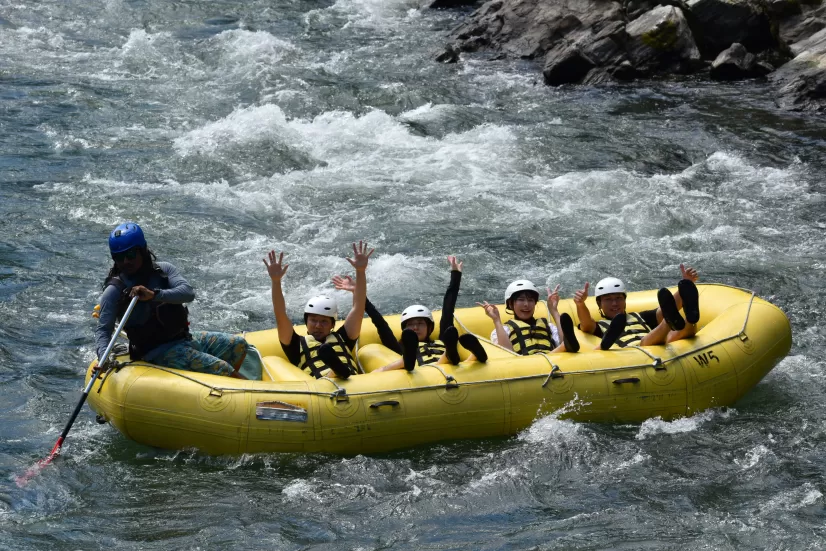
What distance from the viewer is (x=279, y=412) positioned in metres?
7.13

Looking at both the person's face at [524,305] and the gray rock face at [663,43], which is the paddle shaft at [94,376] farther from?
the gray rock face at [663,43]

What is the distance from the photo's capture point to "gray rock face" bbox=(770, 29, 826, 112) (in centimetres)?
1530

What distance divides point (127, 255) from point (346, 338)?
6.29 ft

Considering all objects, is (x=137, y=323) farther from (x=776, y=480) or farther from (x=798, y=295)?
(x=798, y=295)

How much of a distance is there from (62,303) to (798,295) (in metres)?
7.26

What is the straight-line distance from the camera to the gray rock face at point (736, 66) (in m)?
16.6

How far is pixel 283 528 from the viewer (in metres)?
6.63

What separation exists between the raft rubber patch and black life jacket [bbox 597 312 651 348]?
266cm

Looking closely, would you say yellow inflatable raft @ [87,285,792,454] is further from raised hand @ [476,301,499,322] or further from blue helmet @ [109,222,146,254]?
blue helmet @ [109,222,146,254]

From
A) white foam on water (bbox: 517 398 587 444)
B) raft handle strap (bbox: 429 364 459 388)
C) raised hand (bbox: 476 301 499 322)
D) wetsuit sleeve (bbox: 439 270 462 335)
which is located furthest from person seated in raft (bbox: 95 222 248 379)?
white foam on water (bbox: 517 398 587 444)

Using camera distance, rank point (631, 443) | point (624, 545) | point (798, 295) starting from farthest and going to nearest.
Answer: point (798, 295)
point (631, 443)
point (624, 545)

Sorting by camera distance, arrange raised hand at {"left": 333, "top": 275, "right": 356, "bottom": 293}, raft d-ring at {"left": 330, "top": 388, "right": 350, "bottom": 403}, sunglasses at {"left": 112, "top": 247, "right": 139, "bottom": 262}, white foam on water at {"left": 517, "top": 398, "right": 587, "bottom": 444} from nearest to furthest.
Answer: sunglasses at {"left": 112, "top": 247, "right": 139, "bottom": 262} < raft d-ring at {"left": 330, "top": 388, "right": 350, "bottom": 403} < white foam on water at {"left": 517, "top": 398, "right": 587, "bottom": 444} < raised hand at {"left": 333, "top": 275, "right": 356, "bottom": 293}

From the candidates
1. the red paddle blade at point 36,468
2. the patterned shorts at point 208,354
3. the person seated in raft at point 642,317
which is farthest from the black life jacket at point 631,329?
the red paddle blade at point 36,468

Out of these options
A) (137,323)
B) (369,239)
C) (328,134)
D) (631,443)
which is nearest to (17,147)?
(328,134)
